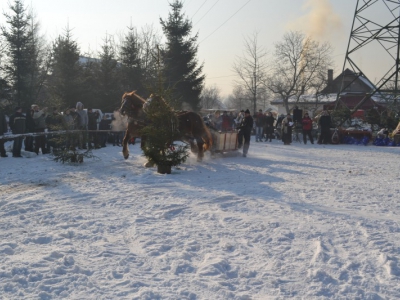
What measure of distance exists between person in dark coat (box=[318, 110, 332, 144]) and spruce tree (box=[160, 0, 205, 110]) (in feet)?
47.8

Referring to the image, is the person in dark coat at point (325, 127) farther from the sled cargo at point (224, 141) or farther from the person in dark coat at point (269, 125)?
the sled cargo at point (224, 141)

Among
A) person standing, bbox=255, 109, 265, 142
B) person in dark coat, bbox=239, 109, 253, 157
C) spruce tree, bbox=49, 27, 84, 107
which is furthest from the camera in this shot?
spruce tree, bbox=49, 27, 84, 107

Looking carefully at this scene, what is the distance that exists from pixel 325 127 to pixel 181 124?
46.4 feet

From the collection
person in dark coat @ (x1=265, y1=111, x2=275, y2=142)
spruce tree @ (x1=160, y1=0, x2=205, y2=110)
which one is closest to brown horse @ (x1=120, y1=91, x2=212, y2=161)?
person in dark coat @ (x1=265, y1=111, x2=275, y2=142)

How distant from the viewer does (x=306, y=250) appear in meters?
5.65

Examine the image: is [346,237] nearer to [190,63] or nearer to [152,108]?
[152,108]

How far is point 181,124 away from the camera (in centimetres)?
1401

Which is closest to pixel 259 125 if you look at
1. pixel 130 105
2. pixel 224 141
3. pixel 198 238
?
pixel 224 141

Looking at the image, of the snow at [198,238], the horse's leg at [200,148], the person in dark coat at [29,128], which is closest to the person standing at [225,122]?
the person in dark coat at [29,128]

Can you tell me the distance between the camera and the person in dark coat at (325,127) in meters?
26.2

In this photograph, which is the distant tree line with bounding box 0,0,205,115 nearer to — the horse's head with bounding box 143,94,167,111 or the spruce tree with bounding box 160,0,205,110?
the spruce tree with bounding box 160,0,205,110

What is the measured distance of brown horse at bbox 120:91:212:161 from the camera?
1377 centimetres

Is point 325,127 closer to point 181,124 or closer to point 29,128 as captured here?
point 181,124

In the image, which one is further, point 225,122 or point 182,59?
point 182,59
